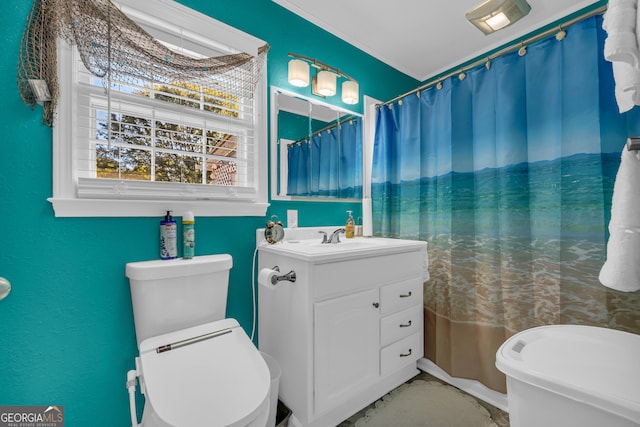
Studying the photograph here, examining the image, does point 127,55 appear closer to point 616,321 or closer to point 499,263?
point 499,263

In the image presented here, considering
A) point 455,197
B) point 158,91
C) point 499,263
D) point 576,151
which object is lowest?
point 499,263

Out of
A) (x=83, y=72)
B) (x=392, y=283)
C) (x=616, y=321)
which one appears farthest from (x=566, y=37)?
(x=83, y=72)

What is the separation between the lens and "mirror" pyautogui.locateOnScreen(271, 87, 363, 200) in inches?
67.3

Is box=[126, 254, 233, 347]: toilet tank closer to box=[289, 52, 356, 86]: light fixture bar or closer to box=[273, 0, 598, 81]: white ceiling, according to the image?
box=[289, 52, 356, 86]: light fixture bar

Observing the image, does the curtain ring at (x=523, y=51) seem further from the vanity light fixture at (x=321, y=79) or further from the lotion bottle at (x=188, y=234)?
the lotion bottle at (x=188, y=234)

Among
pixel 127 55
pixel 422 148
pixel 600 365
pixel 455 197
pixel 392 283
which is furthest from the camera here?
pixel 422 148

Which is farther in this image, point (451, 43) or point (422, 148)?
point (451, 43)

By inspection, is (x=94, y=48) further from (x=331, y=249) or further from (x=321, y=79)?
(x=331, y=249)

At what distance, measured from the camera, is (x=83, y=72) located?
1.16m

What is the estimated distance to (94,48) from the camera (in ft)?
3.50

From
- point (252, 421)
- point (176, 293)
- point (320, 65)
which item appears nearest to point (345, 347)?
point (252, 421)

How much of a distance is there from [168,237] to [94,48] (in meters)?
0.81

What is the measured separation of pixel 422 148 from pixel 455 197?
0.43 m

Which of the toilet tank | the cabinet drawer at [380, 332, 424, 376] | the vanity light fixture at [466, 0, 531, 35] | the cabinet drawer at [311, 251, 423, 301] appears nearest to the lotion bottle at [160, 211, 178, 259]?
the toilet tank
